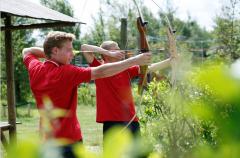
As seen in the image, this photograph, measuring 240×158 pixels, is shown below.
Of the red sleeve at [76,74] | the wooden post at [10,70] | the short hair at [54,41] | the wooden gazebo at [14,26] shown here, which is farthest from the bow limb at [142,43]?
the wooden post at [10,70]

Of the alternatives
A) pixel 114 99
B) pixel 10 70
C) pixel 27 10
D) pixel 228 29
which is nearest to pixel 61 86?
pixel 114 99

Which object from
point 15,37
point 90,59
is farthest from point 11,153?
point 15,37

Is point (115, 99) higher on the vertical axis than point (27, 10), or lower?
lower

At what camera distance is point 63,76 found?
307 cm

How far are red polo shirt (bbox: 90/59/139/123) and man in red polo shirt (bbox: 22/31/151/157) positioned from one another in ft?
3.78

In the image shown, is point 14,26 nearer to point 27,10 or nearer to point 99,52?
point 27,10

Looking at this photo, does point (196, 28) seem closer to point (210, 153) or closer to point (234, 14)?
point (234, 14)

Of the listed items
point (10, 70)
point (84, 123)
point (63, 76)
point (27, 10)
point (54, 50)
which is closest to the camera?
point (63, 76)

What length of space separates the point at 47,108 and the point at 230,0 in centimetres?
1443

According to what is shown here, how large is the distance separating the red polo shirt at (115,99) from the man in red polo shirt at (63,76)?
3.78 ft

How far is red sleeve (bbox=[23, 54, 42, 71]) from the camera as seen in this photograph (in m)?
3.41

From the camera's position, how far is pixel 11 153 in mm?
452

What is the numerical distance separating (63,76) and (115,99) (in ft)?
4.97

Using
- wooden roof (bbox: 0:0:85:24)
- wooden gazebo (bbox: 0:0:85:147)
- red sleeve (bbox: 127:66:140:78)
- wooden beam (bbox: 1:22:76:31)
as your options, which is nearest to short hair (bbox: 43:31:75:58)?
red sleeve (bbox: 127:66:140:78)
